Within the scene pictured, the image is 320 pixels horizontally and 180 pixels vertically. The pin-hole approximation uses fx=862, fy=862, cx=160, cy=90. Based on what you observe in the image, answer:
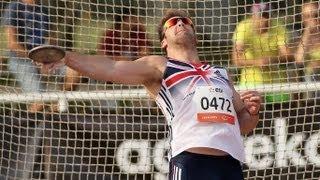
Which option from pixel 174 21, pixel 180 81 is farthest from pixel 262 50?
pixel 180 81

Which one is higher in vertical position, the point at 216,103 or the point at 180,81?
the point at 180,81

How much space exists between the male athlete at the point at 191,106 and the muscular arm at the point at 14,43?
2656 millimetres

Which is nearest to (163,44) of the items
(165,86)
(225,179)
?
(165,86)

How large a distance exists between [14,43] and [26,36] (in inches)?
4.6

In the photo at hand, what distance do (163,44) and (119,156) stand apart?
2326mm

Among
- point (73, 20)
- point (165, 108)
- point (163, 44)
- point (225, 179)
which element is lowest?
point (225, 179)

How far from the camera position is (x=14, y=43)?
23.2 ft

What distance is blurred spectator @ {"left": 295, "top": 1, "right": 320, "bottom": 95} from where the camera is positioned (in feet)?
22.4

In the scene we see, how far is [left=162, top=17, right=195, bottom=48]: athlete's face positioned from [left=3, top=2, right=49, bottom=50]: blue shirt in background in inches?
94.6

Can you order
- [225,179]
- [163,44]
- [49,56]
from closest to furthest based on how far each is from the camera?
[49,56]
[225,179]
[163,44]

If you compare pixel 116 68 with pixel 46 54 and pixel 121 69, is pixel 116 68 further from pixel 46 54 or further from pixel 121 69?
pixel 46 54

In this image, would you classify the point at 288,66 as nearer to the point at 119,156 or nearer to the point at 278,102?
the point at 278,102

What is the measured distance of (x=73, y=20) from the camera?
7.15m

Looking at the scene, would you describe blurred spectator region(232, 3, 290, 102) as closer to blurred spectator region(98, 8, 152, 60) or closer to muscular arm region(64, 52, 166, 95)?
blurred spectator region(98, 8, 152, 60)
